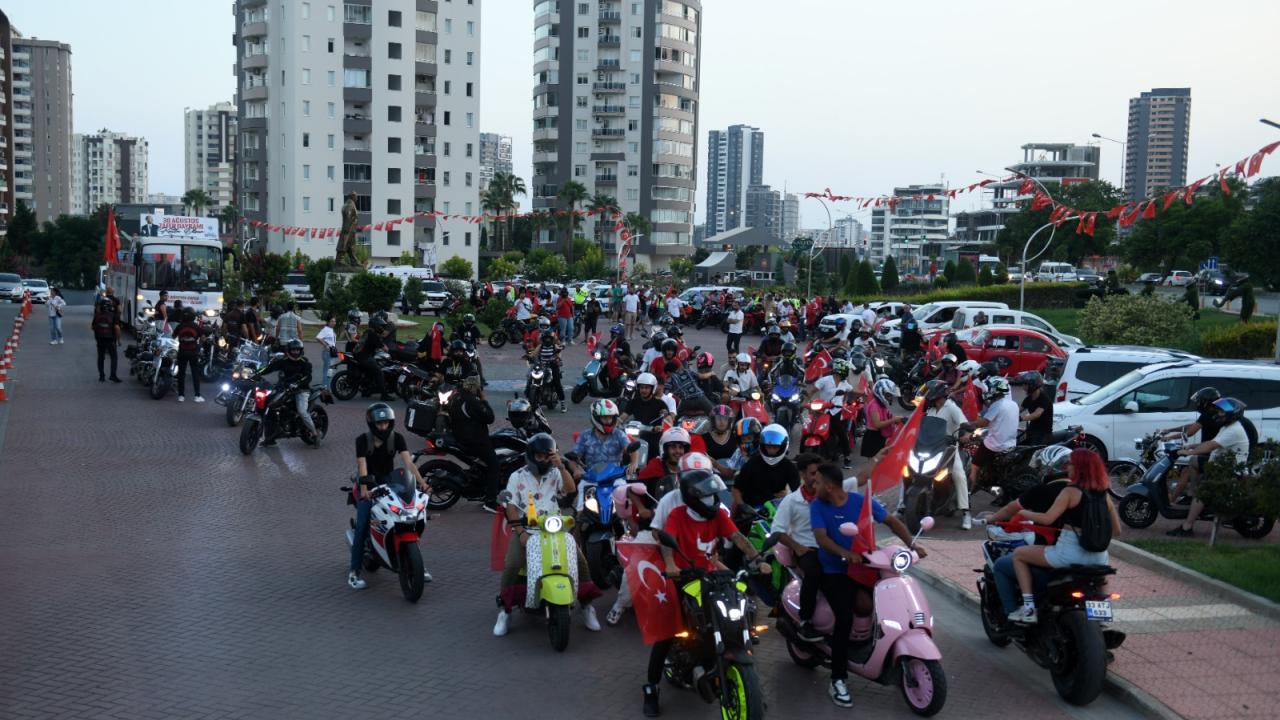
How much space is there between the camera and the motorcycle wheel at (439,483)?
12750mm

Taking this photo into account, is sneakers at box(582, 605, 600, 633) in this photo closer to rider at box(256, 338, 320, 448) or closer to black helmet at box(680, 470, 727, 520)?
black helmet at box(680, 470, 727, 520)

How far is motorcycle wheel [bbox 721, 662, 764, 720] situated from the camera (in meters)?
6.45

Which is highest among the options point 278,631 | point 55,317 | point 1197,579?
point 55,317

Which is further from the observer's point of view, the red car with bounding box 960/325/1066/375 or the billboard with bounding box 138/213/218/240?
the billboard with bounding box 138/213/218/240

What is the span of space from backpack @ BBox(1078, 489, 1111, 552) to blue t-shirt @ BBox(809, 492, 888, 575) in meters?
1.32

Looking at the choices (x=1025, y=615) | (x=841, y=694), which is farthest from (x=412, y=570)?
(x=1025, y=615)

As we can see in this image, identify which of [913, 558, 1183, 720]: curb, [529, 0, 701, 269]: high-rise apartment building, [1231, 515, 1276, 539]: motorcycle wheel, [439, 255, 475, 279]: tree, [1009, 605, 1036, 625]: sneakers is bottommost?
[913, 558, 1183, 720]: curb

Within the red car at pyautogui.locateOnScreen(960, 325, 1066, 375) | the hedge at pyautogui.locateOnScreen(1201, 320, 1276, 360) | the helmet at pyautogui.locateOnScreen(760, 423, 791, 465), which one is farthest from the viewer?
the hedge at pyautogui.locateOnScreen(1201, 320, 1276, 360)

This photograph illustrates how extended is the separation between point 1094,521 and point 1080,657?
87 centimetres

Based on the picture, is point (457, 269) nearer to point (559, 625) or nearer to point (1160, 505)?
point (1160, 505)

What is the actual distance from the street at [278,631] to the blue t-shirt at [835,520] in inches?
36.7

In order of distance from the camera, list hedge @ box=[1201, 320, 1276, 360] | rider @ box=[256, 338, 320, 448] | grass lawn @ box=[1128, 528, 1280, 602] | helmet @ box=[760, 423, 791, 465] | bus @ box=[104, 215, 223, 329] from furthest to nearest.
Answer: bus @ box=[104, 215, 223, 329] → hedge @ box=[1201, 320, 1276, 360] → rider @ box=[256, 338, 320, 448] → grass lawn @ box=[1128, 528, 1280, 602] → helmet @ box=[760, 423, 791, 465]

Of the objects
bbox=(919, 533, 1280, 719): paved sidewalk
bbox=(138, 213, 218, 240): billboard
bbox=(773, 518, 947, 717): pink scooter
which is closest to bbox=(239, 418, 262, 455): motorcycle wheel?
bbox=(919, 533, 1280, 719): paved sidewalk

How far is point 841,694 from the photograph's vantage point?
7367 millimetres
